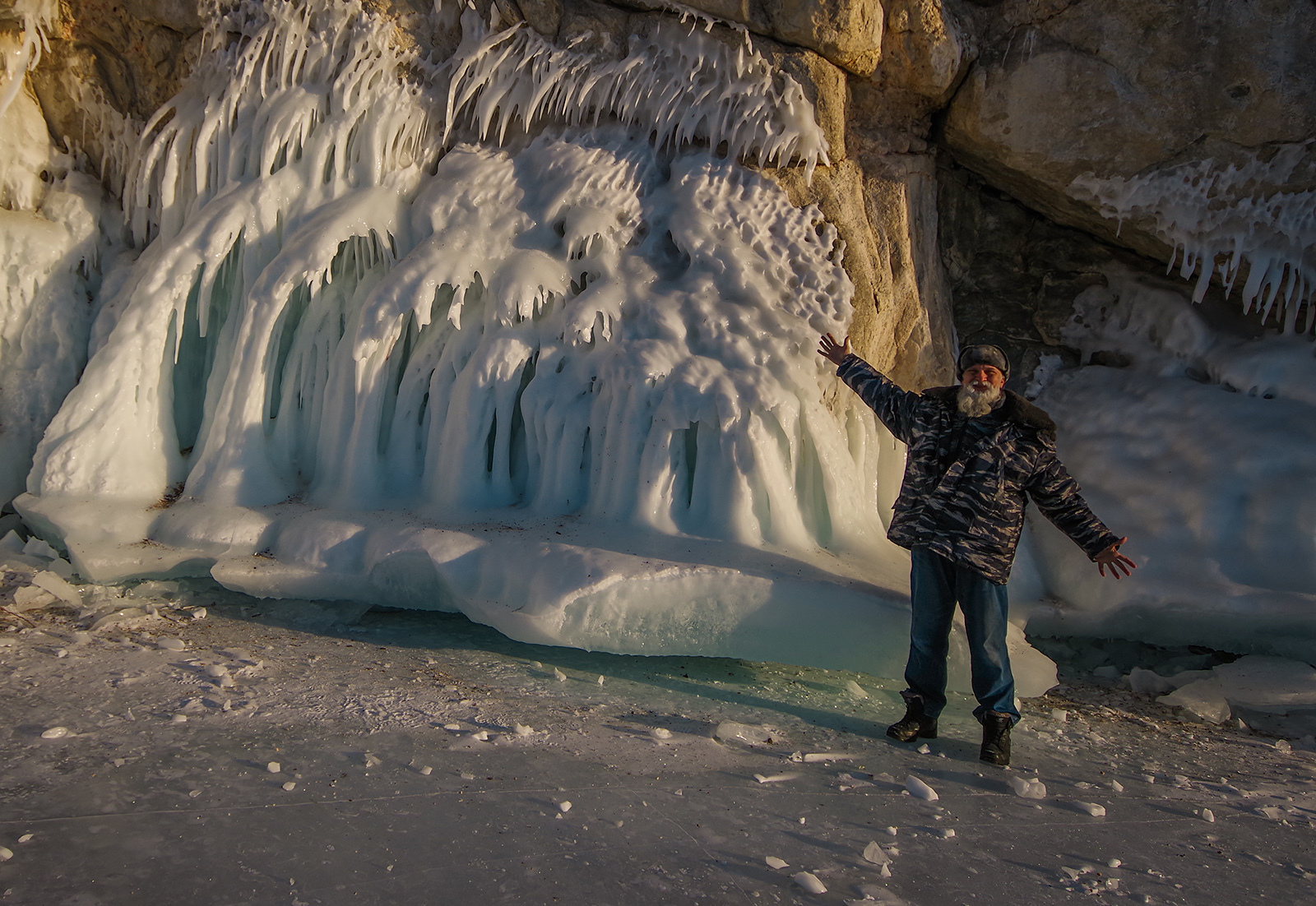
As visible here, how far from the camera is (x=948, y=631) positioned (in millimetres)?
3246

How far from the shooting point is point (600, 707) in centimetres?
338

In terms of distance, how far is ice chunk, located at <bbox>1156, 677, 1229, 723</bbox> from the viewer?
12.6ft

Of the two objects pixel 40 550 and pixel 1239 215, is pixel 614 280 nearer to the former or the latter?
pixel 40 550

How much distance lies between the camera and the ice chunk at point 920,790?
8.90 ft

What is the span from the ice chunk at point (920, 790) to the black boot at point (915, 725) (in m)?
0.43

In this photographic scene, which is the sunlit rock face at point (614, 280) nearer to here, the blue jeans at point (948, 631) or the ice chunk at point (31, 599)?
the ice chunk at point (31, 599)

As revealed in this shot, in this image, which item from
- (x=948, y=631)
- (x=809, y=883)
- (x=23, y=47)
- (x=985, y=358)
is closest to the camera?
(x=809, y=883)

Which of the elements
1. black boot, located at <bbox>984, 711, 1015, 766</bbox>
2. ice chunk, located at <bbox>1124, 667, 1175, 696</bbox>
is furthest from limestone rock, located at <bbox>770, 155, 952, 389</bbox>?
black boot, located at <bbox>984, 711, 1015, 766</bbox>

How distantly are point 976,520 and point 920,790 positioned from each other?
36.8 inches

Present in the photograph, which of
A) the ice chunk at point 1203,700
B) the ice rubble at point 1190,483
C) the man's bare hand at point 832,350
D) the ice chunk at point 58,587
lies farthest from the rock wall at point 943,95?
the ice chunk at point 58,587

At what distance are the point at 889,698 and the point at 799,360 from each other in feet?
5.78

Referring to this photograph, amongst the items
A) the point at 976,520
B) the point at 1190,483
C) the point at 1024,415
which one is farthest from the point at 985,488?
the point at 1190,483

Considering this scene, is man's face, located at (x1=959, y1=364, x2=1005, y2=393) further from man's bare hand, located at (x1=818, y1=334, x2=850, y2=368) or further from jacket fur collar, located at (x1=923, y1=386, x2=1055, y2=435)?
man's bare hand, located at (x1=818, y1=334, x2=850, y2=368)

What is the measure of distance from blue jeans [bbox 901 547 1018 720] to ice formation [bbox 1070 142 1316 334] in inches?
121
